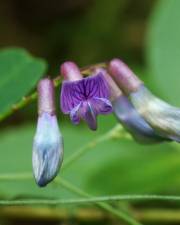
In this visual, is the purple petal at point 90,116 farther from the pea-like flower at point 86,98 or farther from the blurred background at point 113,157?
the blurred background at point 113,157

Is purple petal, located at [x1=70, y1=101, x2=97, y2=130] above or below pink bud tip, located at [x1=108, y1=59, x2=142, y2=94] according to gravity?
below

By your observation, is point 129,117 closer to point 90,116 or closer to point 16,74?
point 90,116

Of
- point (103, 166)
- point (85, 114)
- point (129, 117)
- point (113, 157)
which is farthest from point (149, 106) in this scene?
point (113, 157)

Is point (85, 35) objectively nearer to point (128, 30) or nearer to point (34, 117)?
point (128, 30)

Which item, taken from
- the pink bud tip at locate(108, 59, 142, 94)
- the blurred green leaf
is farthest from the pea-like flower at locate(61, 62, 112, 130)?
the blurred green leaf

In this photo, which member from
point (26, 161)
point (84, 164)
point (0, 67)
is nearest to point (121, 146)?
point (84, 164)

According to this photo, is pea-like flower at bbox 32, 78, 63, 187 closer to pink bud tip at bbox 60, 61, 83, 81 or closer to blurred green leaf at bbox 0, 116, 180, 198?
pink bud tip at bbox 60, 61, 83, 81

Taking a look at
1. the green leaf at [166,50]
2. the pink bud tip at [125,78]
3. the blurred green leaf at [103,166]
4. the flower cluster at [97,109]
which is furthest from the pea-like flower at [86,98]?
the green leaf at [166,50]
